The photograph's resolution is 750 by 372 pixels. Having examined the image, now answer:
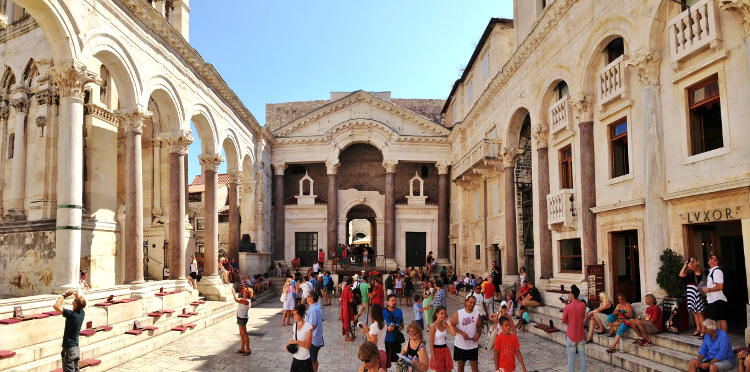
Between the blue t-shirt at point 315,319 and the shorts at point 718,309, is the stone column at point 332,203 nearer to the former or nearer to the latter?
the blue t-shirt at point 315,319

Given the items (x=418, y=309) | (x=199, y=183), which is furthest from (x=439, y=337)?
(x=199, y=183)

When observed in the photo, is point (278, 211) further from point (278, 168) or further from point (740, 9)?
point (740, 9)

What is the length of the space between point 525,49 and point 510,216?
20.8 ft

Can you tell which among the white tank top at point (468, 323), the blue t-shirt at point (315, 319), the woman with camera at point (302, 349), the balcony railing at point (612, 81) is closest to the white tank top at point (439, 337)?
the white tank top at point (468, 323)

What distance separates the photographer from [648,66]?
11719 millimetres

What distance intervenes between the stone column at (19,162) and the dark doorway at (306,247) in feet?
61.3

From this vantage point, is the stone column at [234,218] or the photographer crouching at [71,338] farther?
the stone column at [234,218]

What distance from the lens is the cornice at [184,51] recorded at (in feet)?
50.0

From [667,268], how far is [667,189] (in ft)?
Result: 5.59

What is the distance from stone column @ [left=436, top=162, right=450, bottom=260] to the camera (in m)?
32.5

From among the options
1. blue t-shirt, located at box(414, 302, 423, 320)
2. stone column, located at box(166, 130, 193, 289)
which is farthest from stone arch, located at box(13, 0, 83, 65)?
blue t-shirt, located at box(414, 302, 423, 320)

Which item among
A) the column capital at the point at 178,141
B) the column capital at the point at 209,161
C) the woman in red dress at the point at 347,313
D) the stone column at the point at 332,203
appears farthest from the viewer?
the stone column at the point at 332,203

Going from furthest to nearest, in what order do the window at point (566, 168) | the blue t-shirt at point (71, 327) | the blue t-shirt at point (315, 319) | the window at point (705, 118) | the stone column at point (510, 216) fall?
the stone column at point (510, 216) < the window at point (566, 168) < the window at point (705, 118) < the blue t-shirt at point (315, 319) < the blue t-shirt at point (71, 327)

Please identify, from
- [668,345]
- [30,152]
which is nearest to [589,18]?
[668,345]
